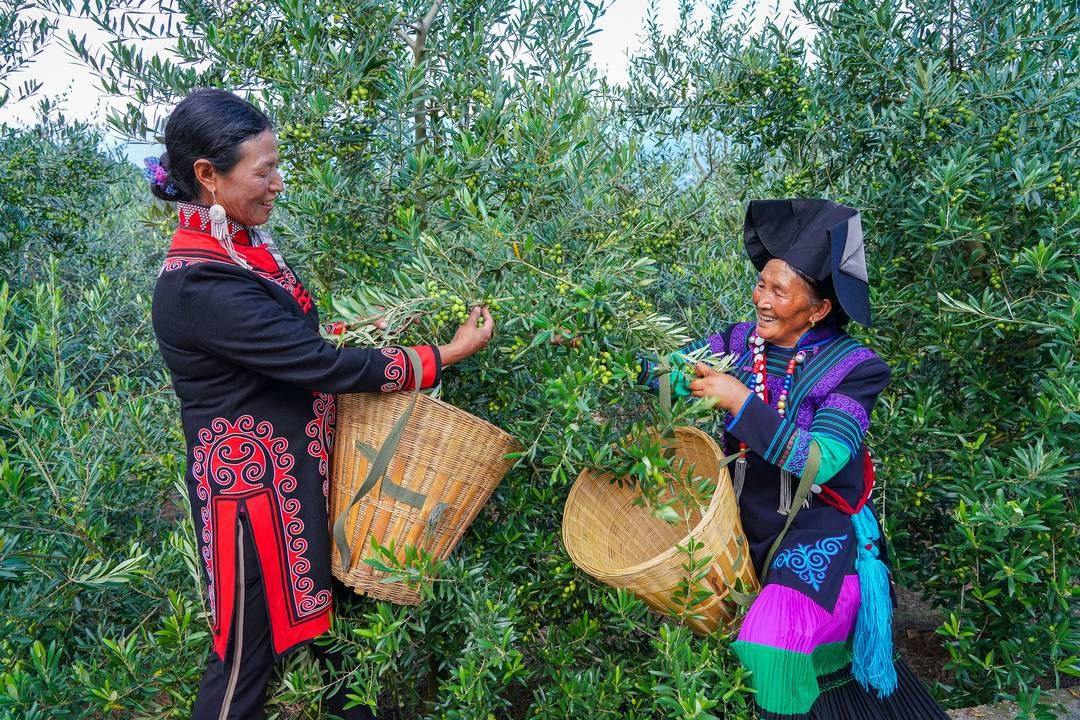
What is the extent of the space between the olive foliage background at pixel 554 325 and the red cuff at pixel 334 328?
131 mm

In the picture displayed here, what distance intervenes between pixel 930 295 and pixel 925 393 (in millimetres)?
390

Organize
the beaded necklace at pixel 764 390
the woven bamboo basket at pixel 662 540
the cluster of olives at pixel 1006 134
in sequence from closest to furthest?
the woven bamboo basket at pixel 662 540 < the beaded necklace at pixel 764 390 < the cluster of olives at pixel 1006 134

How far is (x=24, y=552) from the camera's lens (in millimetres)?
2541

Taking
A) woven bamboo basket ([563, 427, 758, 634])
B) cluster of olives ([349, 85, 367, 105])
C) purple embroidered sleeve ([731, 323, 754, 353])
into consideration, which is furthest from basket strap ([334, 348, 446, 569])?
purple embroidered sleeve ([731, 323, 754, 353])

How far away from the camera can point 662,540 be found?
110 inches

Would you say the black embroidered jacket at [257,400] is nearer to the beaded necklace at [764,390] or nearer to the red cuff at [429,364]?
the red cuff at [429,364]

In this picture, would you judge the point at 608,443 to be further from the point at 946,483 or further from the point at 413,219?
the point at 946,483

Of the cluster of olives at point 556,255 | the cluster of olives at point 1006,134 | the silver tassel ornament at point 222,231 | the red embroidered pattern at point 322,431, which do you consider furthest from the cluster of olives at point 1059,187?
the silver tassel ornament at point 222,231

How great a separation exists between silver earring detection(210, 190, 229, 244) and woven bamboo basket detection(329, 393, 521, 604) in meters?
0.55

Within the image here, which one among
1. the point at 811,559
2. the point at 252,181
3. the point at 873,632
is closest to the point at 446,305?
the point at 252,181

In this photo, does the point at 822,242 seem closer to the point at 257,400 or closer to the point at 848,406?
the point at 848,406

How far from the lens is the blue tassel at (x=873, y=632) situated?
2.43 meters

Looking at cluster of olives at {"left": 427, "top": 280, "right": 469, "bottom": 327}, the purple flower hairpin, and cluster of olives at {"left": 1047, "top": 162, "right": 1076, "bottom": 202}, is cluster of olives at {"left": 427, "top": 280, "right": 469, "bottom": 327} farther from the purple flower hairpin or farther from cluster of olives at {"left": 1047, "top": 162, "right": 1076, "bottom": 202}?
cluster of olives at {"left": 1047, "top": 162, "right": 1076, "bottom": 202}

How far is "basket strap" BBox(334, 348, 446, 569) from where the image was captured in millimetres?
2121
